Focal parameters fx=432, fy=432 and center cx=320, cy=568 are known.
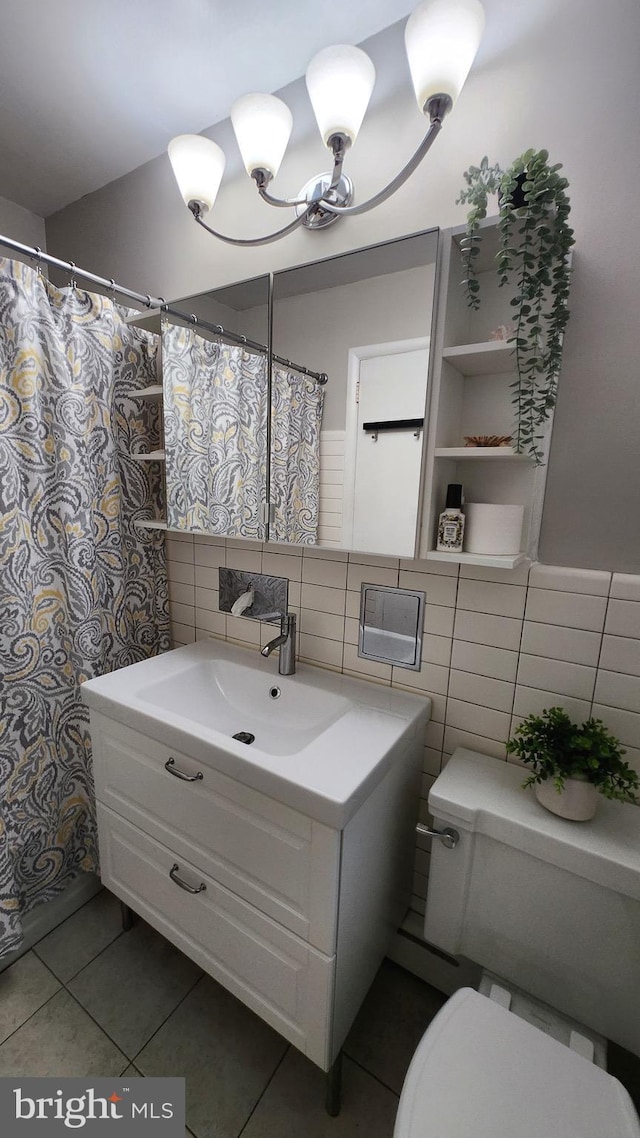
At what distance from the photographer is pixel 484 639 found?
102 centimetres

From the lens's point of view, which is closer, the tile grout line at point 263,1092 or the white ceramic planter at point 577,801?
the white ceramic planter at point 577,801

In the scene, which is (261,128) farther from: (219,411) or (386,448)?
(386,448)

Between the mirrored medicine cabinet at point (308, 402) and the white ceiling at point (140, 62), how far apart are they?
0.49 m

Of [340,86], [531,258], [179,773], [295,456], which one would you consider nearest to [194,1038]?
[179,773]

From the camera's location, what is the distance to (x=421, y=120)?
3.19ft

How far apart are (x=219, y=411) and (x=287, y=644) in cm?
70

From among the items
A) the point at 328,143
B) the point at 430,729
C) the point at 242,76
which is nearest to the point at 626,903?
the point at 430,729

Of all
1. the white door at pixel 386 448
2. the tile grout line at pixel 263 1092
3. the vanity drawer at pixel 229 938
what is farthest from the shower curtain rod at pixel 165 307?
the tile grout line at pixel 263 1092

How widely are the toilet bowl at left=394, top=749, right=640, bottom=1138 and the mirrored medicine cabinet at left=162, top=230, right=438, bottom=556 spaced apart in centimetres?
60

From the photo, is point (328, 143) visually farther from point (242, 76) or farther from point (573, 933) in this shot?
point (573, 933)

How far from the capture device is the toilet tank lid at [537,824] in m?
0.75

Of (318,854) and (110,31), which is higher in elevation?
(110,31)

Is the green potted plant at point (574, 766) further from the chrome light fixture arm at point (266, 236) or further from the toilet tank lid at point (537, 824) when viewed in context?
the chrome light fixture arm at point (266, 236)

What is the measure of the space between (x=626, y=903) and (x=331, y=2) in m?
1.86
